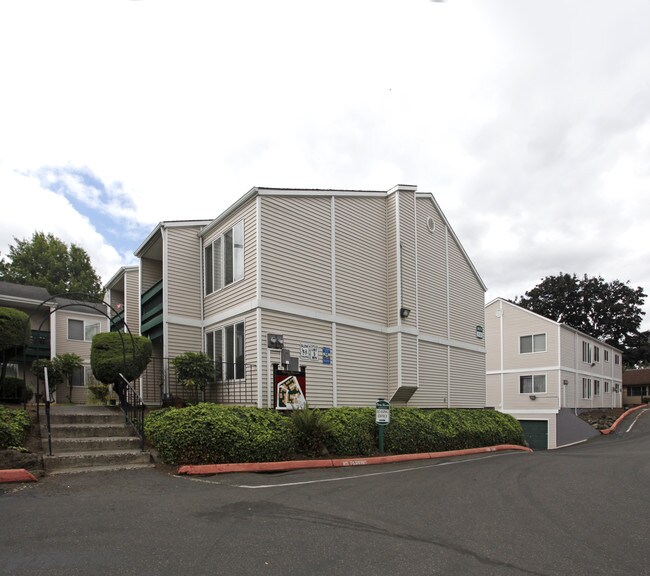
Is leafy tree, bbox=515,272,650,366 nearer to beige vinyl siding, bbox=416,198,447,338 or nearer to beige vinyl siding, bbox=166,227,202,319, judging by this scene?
beige vinyl siding, bbox=416,198,447,338

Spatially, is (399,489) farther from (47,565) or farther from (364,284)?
(364,284)

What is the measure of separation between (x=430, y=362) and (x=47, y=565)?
15.5m

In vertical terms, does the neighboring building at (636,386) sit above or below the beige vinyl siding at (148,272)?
below

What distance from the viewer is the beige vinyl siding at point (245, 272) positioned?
46.9 ft

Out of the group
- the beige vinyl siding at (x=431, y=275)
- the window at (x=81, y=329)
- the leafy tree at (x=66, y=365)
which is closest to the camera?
the beige vinyl siding at (x=431, y=275)

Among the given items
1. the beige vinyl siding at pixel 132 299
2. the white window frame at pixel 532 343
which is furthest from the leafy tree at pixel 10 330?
the white window frame at pixel 532 343

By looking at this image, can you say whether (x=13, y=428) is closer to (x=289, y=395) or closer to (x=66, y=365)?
(x=289, y=395)

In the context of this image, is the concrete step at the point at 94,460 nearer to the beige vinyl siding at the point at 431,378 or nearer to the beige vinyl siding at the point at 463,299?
the beige vinyl siding at the point at 431,378

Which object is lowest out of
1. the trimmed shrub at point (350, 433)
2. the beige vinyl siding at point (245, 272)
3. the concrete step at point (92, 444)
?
the trimmed shrub at point (350, 433)

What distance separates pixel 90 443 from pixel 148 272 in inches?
372

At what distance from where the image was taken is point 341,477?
9820 millimetres

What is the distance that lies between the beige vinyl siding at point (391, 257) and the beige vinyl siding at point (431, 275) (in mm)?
1323

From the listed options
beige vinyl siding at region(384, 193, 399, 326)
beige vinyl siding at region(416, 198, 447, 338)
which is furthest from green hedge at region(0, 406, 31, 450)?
beige vinyl siding at region(416, 198, 447, 338)

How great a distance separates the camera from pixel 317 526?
6105mm
